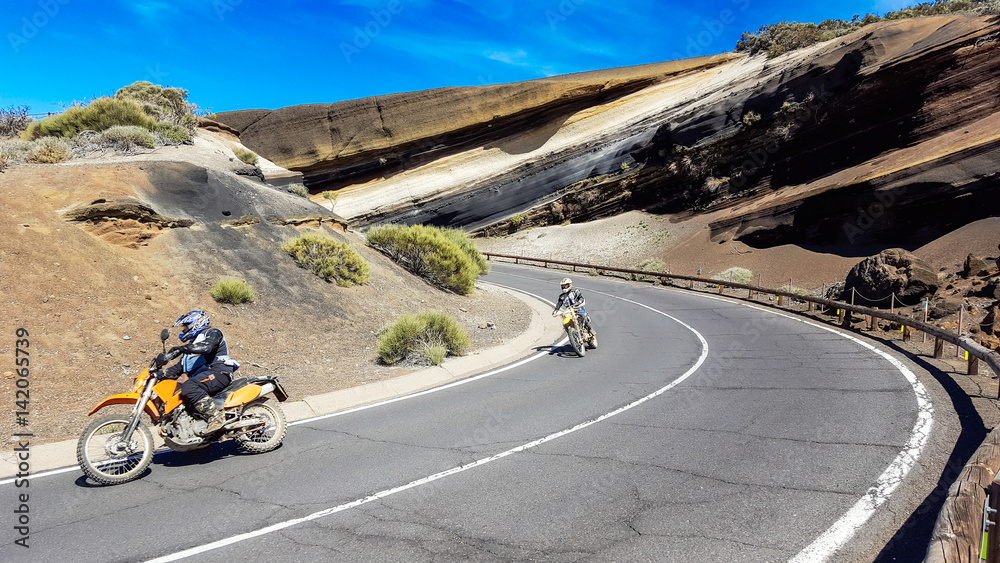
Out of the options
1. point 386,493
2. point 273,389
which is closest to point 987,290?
point 386,493

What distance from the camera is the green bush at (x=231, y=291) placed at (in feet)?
37.5

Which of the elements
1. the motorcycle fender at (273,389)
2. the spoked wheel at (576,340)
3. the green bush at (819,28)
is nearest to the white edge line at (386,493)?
the motorcycle fender at (273,389)

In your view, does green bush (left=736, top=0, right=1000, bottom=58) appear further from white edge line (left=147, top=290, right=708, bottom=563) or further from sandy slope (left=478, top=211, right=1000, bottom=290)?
white edge line (left=147, top=290, right=708, bottom=563)

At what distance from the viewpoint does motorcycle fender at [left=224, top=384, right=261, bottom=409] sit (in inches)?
239

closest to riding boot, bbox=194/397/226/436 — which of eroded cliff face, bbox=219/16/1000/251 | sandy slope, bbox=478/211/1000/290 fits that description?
sandy slope, bbox=478/211/1000/290

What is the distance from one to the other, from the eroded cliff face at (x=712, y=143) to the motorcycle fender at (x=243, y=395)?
87.5 feet

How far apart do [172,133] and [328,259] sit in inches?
482

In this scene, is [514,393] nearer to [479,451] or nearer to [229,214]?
[479,451]

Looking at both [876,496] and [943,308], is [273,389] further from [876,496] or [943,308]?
[943,308]

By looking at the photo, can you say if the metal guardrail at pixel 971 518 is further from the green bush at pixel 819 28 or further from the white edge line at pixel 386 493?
the green bush at pixel 819 28

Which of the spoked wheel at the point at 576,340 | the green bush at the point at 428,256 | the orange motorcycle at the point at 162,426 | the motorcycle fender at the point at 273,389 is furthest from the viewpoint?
the green bush at the point at 428,256

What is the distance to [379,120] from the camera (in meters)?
54.8

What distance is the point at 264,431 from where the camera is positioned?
6.36m

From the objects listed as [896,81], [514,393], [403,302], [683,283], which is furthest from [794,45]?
[514,393]
